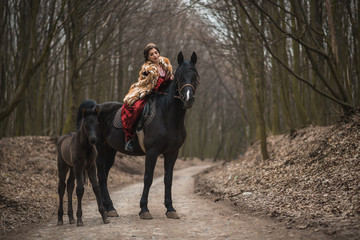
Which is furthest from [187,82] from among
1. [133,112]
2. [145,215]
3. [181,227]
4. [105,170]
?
[105,170]

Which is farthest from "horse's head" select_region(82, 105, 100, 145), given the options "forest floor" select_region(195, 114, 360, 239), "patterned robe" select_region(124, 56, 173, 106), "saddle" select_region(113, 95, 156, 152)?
"forest floor" select_region(195, 114, 360, 239)

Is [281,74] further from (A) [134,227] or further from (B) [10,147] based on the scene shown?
(B) [10,147]

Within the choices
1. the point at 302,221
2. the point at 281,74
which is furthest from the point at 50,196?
the point at 281,74

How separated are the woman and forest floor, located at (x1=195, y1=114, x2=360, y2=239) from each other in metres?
2.82

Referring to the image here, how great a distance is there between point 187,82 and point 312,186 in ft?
11.1

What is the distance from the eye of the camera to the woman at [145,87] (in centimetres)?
686

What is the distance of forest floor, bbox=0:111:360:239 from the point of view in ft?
16.5

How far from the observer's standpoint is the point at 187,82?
593 centimetres

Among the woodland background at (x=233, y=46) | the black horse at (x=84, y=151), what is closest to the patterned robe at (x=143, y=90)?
the black horse at (x=84, y=151)

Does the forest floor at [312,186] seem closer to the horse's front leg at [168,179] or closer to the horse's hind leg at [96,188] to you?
the horse's front leg at [168,179]

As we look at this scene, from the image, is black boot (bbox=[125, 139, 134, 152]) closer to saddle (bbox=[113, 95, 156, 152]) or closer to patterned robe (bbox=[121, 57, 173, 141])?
patterned robe (bbox=[121, 57, 173, 141])

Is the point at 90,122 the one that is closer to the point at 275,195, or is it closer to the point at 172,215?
the point at 172,215

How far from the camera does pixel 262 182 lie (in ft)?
29.9

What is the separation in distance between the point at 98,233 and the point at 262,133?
8.02 metres
